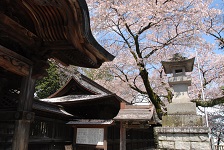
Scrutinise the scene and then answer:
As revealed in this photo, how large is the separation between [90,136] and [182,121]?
5.91 m

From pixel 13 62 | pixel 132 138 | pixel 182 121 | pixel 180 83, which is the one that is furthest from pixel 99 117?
pixel 13 62

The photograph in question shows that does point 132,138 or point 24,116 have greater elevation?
point 24,116

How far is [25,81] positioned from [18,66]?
349 millimetres

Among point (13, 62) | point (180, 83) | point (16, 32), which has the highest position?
point (16, 32)

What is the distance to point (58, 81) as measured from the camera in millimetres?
23703

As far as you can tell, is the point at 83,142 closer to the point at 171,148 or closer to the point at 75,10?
the point at 171,148

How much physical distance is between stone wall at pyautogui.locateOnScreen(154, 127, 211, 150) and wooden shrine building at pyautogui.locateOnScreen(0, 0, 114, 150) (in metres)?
3.64

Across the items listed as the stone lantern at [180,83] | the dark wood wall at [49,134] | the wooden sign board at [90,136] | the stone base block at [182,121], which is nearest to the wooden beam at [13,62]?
the stone base block at [182,121]

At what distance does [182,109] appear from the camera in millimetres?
6469

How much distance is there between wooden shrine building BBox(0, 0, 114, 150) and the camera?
123 inches

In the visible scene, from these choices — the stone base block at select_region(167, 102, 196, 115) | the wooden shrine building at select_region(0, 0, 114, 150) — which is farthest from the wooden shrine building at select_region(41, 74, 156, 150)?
the wooden shrine building at select_region(0, 0, 114, 150)

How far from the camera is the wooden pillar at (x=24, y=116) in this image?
127 inches

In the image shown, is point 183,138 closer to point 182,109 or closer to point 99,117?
point 182,109

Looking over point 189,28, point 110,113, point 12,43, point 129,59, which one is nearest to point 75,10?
point 12,43
